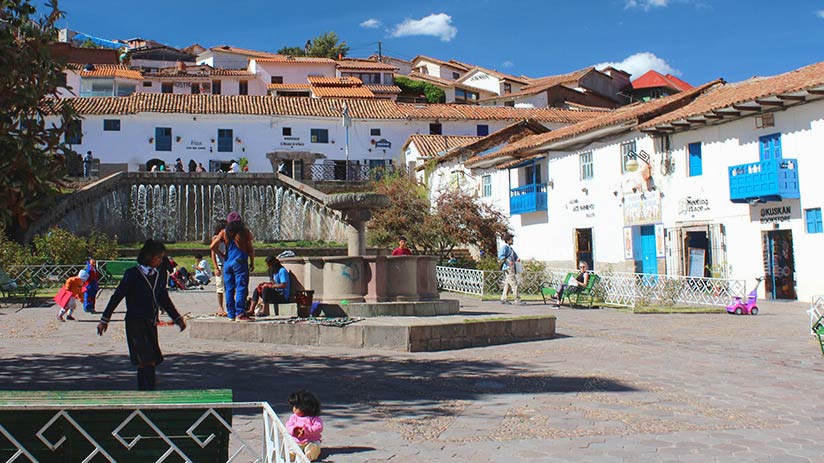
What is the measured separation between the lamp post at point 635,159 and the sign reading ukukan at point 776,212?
15.7 feet

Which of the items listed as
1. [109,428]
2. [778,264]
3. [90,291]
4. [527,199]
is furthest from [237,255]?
[527,199]

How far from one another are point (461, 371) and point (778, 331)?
765 centimetres

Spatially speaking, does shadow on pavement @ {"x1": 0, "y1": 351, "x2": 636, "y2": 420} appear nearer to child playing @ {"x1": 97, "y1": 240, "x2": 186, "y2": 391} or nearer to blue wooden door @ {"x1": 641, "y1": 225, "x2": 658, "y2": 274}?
child playing @ {"x1": 97, "y1": 240, "x2": 186, "y2": 391}

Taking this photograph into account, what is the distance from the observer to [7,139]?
6414mm

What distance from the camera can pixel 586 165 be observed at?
29.8 m

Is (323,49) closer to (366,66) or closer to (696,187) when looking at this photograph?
(366,66)

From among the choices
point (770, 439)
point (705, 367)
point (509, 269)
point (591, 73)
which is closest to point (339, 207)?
point (509, 269)

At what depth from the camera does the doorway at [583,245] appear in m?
30.0

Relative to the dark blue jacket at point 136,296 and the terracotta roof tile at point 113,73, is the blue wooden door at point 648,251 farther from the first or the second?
the terracotta roof tile at point 113,73

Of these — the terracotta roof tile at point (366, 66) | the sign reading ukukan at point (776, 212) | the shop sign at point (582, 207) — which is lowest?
the sign reading ukukan at point (776, 212)

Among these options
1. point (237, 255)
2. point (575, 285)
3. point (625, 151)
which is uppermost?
point (625, 151)

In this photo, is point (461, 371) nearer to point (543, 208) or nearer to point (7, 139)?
point (7, 139)

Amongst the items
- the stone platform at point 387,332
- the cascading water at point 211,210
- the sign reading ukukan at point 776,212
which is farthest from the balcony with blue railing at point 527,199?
the stone platform at point 387,332

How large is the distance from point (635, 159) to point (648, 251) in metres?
3.29
